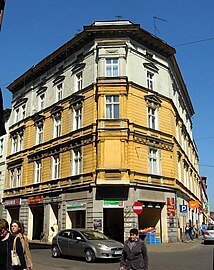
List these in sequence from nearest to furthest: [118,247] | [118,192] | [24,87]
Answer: [118,247] → [118,192] → [24,87]

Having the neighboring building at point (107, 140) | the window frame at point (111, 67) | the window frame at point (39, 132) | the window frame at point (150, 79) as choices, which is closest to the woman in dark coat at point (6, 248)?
the neighboring building at point (107, 140)

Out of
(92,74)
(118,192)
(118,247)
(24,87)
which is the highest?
(24,87)

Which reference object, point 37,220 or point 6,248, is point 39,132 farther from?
point 6,248

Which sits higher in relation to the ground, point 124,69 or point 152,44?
point 152,44

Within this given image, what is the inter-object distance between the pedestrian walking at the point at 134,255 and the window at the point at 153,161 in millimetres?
19343

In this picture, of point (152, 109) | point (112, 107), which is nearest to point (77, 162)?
point (112, 107)

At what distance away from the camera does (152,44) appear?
2869 centimetres

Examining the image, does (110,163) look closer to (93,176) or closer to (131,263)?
(93,176)

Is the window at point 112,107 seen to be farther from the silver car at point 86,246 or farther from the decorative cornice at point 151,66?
the silver car at point 86,246

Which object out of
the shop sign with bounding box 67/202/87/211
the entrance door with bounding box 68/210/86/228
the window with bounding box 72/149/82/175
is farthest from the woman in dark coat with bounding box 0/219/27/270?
the entrance door with bounding box 68/210/86/228

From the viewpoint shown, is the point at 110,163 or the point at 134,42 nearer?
the point at 110,163

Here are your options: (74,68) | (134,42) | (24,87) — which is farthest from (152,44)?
(24,87)

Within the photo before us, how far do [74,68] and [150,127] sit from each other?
8.16m

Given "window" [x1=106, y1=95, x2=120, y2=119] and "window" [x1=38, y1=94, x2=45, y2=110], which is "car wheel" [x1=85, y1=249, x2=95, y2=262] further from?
"window" [x1=38, y1=94, x2=45, y2=110]
